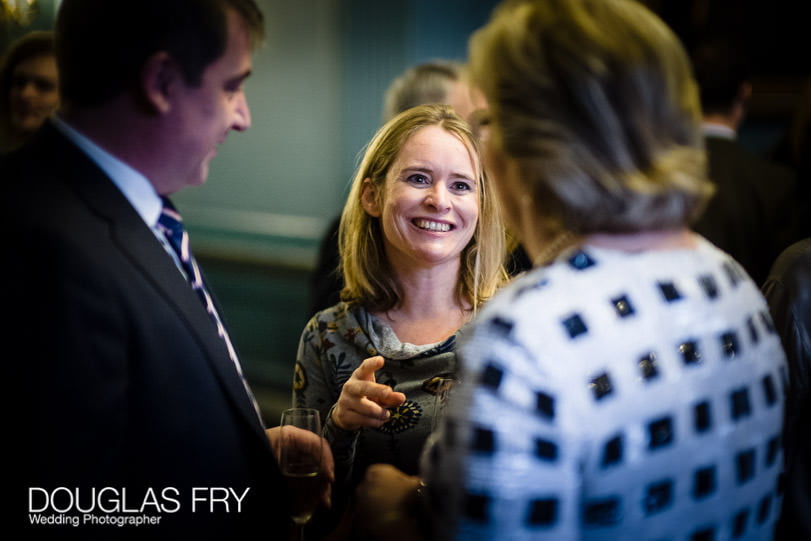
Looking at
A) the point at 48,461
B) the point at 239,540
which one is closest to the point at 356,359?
the point at 239,540

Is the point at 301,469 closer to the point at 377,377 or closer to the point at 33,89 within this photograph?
the point at 377,377

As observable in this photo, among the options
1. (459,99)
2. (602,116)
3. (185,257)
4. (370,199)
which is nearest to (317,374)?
(370,199)

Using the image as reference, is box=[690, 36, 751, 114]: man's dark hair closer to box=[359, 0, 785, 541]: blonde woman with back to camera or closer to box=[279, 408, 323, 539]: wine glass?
box=[359, 0, 785, 541]: blonde woman with back to camera

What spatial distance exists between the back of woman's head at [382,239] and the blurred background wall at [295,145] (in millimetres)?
2396

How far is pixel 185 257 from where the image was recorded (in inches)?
50.1

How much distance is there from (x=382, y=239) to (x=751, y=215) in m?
1.57

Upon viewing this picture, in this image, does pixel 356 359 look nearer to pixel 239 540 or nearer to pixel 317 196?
pixel 239 540

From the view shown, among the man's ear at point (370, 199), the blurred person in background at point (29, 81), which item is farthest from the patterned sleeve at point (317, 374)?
the blurred person in background at point (29, 81)

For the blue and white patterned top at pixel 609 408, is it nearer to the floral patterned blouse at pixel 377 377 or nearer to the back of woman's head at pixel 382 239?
the floral patterned blouse at pixel 377 377

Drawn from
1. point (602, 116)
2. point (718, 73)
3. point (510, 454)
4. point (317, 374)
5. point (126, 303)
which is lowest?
point (317, 374)

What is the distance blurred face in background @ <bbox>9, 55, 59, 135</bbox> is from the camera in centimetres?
227

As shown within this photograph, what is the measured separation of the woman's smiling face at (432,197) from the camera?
5.58 feet

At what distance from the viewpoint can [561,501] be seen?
878mm

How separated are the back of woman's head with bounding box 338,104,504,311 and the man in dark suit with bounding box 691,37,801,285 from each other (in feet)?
3.92
